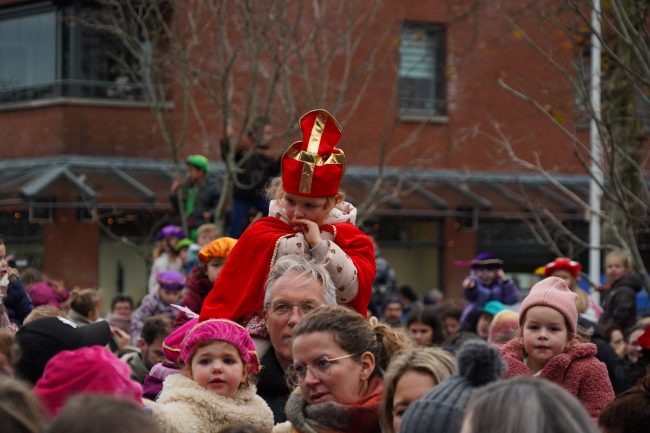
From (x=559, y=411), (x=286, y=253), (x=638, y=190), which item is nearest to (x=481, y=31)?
(x=638, y=190)

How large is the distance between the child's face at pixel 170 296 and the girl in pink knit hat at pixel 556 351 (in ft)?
18.8

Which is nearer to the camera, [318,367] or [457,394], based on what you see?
[457,394]

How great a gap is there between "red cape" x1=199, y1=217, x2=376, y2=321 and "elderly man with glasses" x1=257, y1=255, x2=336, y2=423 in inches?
9.9

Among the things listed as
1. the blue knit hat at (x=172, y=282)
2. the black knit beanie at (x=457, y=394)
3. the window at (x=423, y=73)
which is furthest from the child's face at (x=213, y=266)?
the window at (x=423, y=73)

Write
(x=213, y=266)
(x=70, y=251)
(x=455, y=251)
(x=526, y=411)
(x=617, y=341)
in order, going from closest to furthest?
(x=526, y=411) < (x=213, y=266) < (x=617, y=341) < (x=70, y=251) < (x=455, y=251)

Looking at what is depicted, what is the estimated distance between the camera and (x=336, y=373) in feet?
16.4

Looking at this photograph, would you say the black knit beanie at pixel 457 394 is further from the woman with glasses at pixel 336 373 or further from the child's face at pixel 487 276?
the child's face at pixel 487 276

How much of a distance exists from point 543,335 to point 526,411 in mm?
3264

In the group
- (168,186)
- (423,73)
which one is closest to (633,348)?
(168,186)

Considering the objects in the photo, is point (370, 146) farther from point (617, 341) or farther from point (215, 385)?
point (215, 385)

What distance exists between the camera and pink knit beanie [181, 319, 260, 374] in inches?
213

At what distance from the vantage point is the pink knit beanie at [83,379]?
4.21 meters

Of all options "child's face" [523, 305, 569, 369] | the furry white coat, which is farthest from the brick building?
the furry white coat

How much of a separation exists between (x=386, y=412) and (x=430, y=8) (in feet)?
71.4
